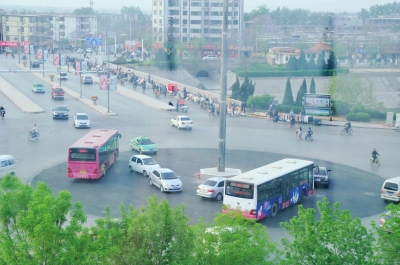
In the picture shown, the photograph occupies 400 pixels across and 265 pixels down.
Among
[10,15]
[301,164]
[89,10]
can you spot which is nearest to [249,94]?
[10,15]

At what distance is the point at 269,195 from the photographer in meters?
17.9

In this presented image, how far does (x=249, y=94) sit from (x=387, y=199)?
88.2 feet

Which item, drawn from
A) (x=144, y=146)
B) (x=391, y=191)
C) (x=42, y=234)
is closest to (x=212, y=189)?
(x=391, y=191)

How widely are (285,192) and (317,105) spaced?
60.5 feet

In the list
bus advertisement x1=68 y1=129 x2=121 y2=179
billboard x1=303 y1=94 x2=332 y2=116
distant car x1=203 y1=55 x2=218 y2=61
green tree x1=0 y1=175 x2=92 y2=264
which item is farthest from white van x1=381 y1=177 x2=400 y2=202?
distant car x1=203 y1=55 x2=218 y2=61

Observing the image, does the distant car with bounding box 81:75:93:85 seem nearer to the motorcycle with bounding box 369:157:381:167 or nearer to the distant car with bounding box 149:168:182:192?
the motorcycle with bounding box 369:157:381:167

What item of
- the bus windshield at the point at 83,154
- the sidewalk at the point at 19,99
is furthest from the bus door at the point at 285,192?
the sidewalk at the point at 19,99

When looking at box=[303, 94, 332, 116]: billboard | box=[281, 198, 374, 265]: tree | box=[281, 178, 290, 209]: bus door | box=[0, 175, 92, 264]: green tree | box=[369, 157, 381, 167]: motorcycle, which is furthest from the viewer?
box=[303, 94, 332, 116]: billboard

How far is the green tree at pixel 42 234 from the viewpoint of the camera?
29.0ft

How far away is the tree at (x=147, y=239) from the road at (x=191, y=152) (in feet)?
24.5

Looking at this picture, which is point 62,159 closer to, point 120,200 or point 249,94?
point 120,200

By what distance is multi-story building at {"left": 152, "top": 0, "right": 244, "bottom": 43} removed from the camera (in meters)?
72.1

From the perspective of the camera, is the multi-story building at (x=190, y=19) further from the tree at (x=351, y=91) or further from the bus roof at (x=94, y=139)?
the bus roof at (x=94, y=139)

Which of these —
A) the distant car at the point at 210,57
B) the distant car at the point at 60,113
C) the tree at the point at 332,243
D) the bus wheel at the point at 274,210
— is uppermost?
the tree at the point at 332,243
